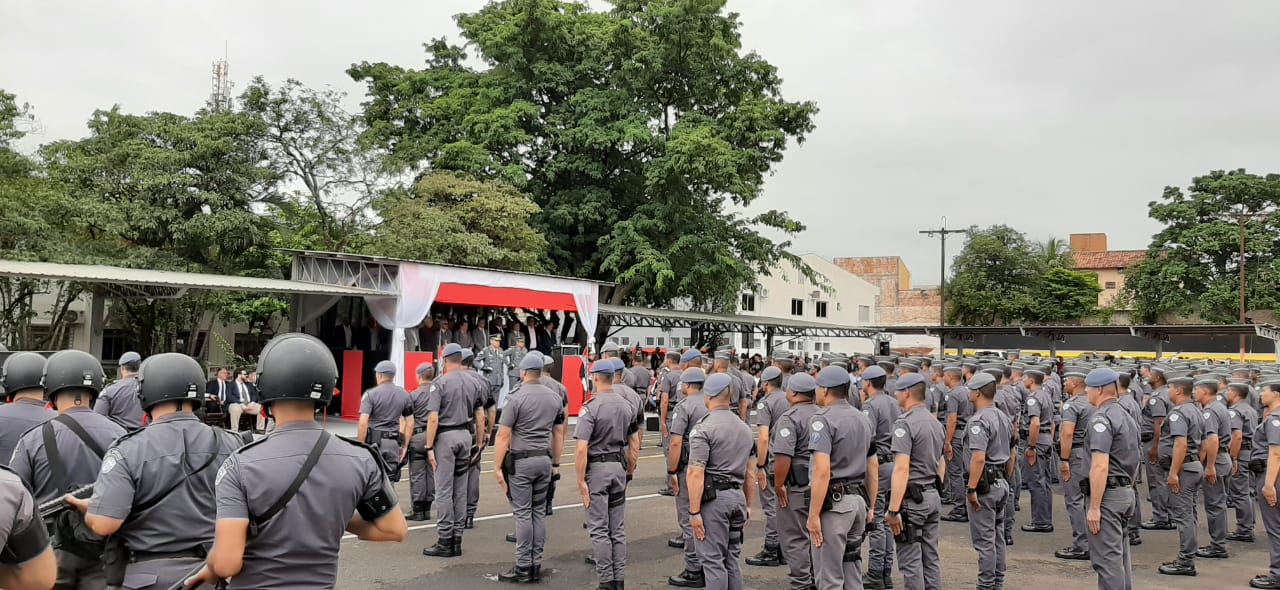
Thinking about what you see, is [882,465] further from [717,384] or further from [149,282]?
[149,282]

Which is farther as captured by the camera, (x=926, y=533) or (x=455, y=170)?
(x=455, y=170)

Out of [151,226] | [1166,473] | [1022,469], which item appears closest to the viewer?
[1166,473]

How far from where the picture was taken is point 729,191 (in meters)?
31.0

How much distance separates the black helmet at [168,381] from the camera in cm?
399

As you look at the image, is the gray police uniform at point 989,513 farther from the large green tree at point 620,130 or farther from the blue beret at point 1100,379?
the large green tree at point 620,130

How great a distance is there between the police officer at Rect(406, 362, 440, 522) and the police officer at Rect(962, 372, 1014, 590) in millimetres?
5673

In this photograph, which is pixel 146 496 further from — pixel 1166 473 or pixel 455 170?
pixel 455 170

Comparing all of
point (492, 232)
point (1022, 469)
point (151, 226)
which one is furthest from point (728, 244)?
point (1022, 469)

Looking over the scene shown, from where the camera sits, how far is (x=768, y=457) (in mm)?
8961

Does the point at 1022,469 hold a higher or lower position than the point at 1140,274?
lower

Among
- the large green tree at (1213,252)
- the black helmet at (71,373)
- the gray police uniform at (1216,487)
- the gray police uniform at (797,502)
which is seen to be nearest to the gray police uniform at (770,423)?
the gray police uniform at (797,502)

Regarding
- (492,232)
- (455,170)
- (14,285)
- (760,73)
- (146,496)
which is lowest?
(146,496)

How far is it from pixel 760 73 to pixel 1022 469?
963 inches

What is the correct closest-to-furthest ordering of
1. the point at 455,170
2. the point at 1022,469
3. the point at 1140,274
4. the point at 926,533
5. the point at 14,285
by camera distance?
the point at 926,533 → the point at 1022,469 → the point at 14,285 → the point at 455,170 → the point at 1140,274
